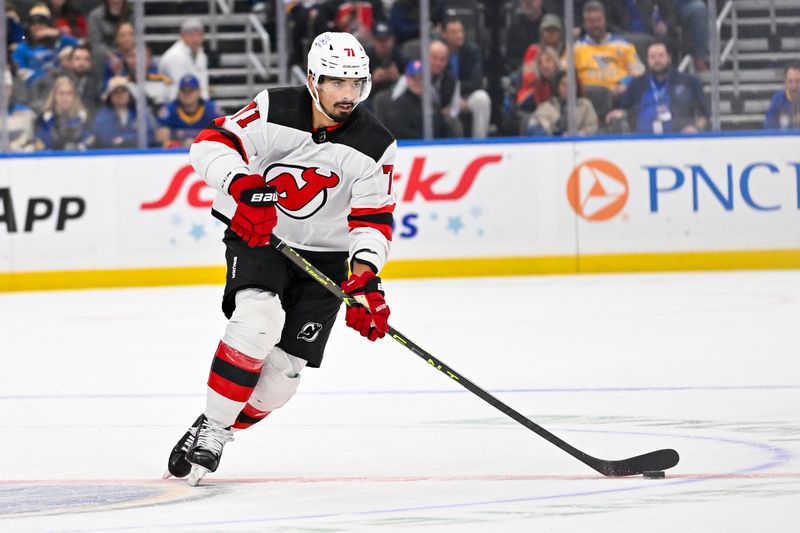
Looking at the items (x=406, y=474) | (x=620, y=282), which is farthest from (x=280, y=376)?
(x=620, y=282)

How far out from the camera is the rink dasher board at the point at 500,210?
9.90 metres

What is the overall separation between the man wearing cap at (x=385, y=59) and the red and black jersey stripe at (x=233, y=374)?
21.1 feet

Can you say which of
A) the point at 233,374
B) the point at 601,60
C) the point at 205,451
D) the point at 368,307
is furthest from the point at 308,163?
the point at 601,60

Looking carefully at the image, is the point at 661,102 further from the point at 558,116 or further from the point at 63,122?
the point at 63,122

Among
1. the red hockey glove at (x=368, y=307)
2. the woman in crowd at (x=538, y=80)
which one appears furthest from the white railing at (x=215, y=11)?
the red hockey glove at (x=368, y=307)

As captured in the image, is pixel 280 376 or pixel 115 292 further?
pixel 115 292

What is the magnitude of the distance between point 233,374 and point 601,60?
21.9 ft

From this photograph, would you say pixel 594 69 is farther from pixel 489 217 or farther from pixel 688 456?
pixel 688 456

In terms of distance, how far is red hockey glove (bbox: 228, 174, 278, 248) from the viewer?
3.86 m

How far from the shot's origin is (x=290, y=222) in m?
4.16

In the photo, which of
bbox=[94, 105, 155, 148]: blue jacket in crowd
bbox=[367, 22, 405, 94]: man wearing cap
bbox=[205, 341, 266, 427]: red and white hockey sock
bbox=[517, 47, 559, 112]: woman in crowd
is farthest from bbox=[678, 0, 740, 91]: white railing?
bbox=[205, 341, 266, 427]: red and white hockey sock

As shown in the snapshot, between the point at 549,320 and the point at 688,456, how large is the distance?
138 inches

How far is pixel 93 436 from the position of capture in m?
4.67

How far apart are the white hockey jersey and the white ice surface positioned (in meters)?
0.61
